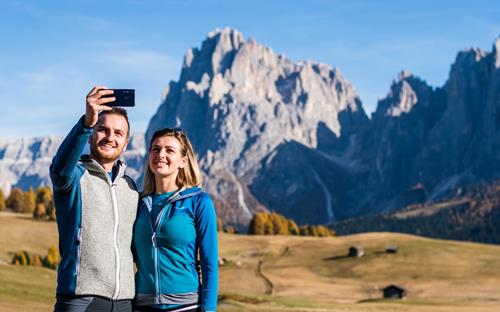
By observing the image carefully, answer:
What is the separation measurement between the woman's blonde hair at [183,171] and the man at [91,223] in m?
0.50

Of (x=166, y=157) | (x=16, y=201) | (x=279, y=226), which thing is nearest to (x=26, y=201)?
(x=16, y=201)

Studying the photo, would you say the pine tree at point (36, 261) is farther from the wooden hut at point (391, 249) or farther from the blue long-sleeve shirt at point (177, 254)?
the blue long-sleeve shirt at point (177, 254)

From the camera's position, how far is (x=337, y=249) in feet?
441

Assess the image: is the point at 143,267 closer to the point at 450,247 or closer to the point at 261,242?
the point at 450,247

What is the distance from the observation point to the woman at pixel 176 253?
923 cm

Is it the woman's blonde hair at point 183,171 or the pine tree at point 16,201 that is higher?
the pine tree at point 16,201

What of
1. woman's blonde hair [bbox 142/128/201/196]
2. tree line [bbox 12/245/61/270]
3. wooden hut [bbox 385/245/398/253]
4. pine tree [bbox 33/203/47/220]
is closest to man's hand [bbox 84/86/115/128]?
woman's blonde hair [bbox 142/128/201/196]

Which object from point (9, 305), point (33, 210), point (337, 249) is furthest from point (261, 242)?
point (9, 305)

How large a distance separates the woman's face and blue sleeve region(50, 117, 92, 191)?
3.69 feet

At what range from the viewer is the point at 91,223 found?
9125mm

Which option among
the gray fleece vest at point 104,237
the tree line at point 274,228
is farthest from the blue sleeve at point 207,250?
the tree line at point 274,228

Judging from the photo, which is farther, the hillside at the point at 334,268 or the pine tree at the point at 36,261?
the pine tree at the point at 36,261

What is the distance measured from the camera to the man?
28.9 ft

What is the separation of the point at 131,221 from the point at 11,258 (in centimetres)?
Result: 10313
